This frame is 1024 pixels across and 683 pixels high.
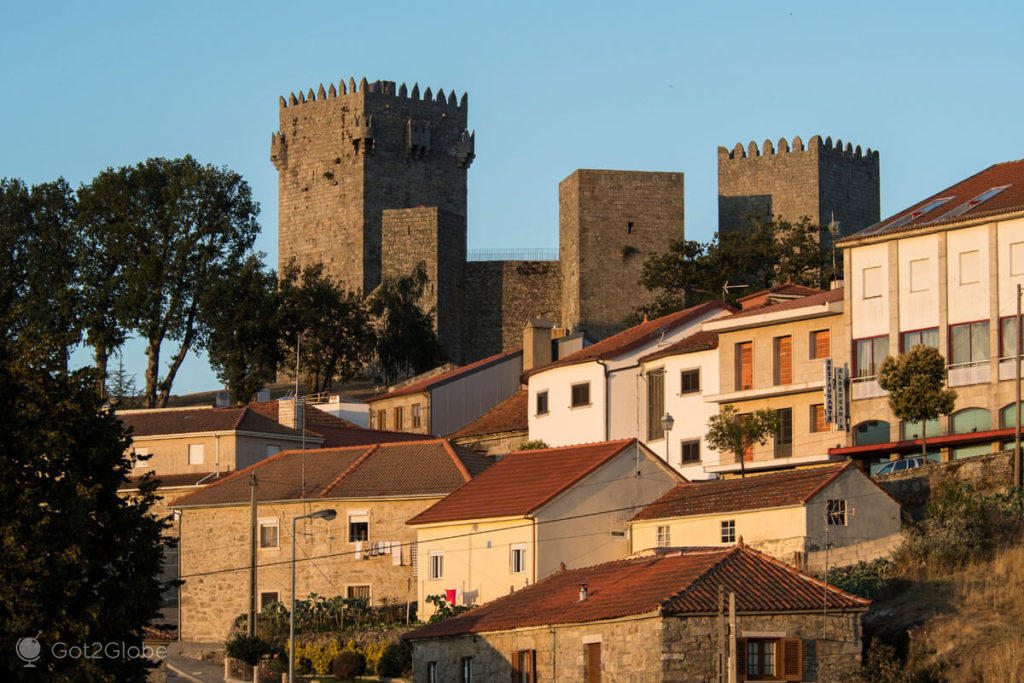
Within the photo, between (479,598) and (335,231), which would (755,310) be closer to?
(479,598)

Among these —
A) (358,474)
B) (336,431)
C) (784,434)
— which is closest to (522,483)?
(358,474)

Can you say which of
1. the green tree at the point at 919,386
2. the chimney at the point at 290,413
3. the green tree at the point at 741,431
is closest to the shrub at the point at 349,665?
the green tree at the point at 741,431

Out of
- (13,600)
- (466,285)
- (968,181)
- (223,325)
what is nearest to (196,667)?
(13,600)

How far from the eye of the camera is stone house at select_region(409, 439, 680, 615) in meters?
46.8

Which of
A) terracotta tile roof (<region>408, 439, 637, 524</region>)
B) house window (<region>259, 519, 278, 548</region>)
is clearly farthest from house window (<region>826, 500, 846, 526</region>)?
house window (<region>259, 519, 278, 548</region>)

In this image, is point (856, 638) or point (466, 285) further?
point (466, 285)

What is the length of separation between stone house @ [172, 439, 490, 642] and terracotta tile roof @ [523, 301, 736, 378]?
5939mm

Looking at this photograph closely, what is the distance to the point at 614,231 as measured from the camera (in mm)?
94062

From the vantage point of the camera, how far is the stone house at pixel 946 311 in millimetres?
50250

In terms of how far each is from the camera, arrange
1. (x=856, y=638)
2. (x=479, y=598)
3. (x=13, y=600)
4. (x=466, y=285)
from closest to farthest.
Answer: (x=13, y=600)
(x=856, y=638)
(x=479, y=598)
(x=466, y=285)

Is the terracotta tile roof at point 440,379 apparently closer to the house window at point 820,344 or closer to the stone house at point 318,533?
the stone house at point 318,533

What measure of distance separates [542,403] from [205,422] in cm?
1276

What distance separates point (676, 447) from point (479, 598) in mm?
11846

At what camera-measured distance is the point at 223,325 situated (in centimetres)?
8362
